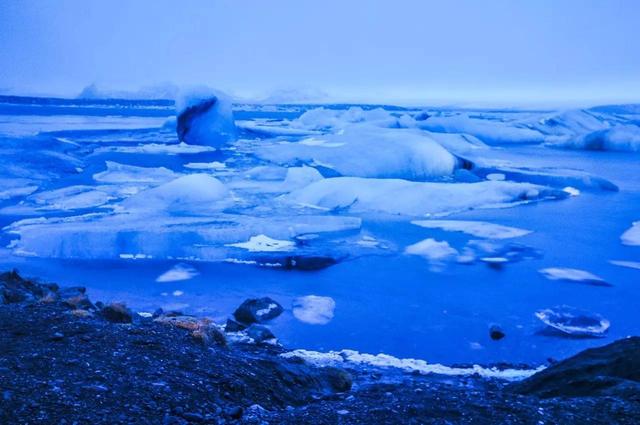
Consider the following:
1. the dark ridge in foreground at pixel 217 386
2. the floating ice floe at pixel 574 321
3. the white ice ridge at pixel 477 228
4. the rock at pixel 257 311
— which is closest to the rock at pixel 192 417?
the dark ridge in foreground at pixel 217 386

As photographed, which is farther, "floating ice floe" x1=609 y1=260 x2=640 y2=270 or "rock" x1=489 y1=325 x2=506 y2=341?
"floating ice floe" x1=609 y1=260 x2=640 y2=270

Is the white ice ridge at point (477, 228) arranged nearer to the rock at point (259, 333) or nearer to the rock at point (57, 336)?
the rock at point (259, 333)

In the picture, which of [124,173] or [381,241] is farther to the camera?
[124,173]

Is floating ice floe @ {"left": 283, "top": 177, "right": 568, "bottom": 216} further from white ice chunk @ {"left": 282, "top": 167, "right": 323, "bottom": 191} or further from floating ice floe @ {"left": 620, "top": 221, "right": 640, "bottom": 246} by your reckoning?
floating ice floe @ {"left": 620, "top": 221, "right": 640, "bottom": 246}

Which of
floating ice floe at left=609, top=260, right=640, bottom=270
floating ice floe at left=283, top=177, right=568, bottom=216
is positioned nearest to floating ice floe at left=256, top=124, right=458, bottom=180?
floating ice floe at left=283, top=177, right=568, bottom=216

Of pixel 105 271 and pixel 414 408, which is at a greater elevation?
pixel 414 408

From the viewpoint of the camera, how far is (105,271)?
515cm

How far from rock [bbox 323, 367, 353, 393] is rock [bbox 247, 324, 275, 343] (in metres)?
0.74

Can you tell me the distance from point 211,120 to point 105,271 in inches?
400

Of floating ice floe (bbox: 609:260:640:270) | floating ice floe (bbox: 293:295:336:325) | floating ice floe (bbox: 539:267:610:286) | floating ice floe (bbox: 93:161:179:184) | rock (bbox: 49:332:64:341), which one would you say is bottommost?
floating ice floe (bbox: 293:295:336:325)

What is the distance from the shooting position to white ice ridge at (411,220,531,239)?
632 cm

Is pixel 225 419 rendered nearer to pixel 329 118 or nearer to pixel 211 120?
pixel 211 120

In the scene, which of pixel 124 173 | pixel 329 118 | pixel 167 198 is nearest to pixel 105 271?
pixel 167 198

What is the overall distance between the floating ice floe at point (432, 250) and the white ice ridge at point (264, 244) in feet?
3.66
